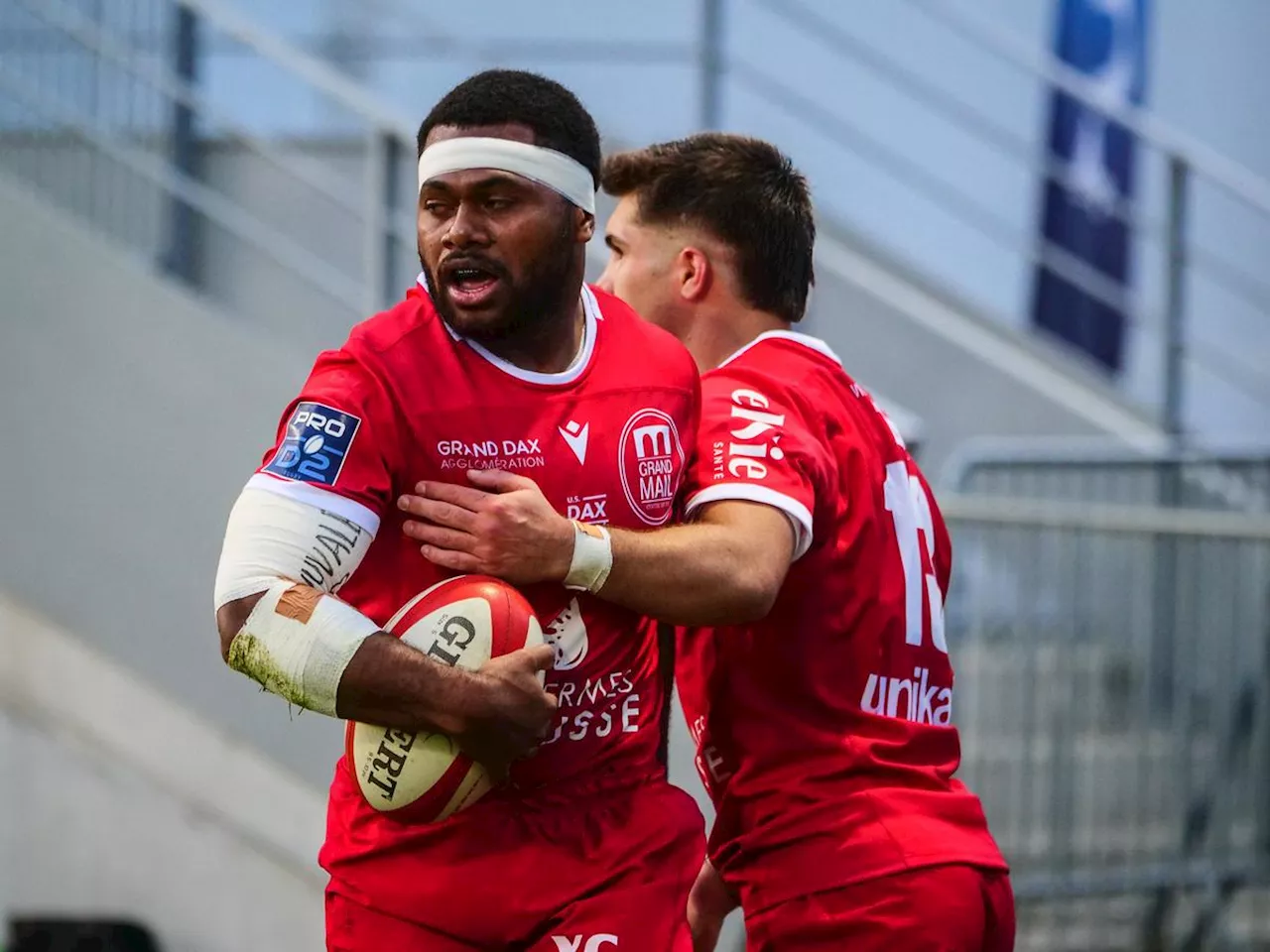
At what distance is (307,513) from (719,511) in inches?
30.1

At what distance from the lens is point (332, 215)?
869cm

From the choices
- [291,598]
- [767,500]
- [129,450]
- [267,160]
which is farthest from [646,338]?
[267,160]

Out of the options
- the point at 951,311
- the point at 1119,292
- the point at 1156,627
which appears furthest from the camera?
the point at 1119,292

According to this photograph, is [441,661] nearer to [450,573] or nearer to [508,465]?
[450,573]

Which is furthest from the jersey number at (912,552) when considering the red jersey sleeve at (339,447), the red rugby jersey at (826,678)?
the red jersey sleeve at (339,447)

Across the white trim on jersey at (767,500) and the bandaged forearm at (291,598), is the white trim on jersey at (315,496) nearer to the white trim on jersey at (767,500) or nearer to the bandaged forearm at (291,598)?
the bandaged forearm at (291,598)

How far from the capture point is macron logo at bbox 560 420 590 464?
11.0 ft

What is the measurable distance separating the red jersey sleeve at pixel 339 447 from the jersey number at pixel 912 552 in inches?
43.1

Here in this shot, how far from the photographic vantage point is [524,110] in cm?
332

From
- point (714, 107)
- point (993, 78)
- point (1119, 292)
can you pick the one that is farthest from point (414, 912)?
point (993, 78)

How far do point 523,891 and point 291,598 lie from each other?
69cm

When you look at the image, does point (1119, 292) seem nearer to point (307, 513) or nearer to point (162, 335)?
point (162, 335)

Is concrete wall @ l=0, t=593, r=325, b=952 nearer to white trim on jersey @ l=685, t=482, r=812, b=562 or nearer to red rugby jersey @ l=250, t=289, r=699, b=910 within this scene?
red rugby jersey @ l=250, t=289, r=699, b=910

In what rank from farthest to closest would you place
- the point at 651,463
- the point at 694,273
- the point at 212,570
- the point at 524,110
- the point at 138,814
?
the point at 138,814, the point at 212,570, the point at 694,273, the point at 651,463, the point at 524,110
